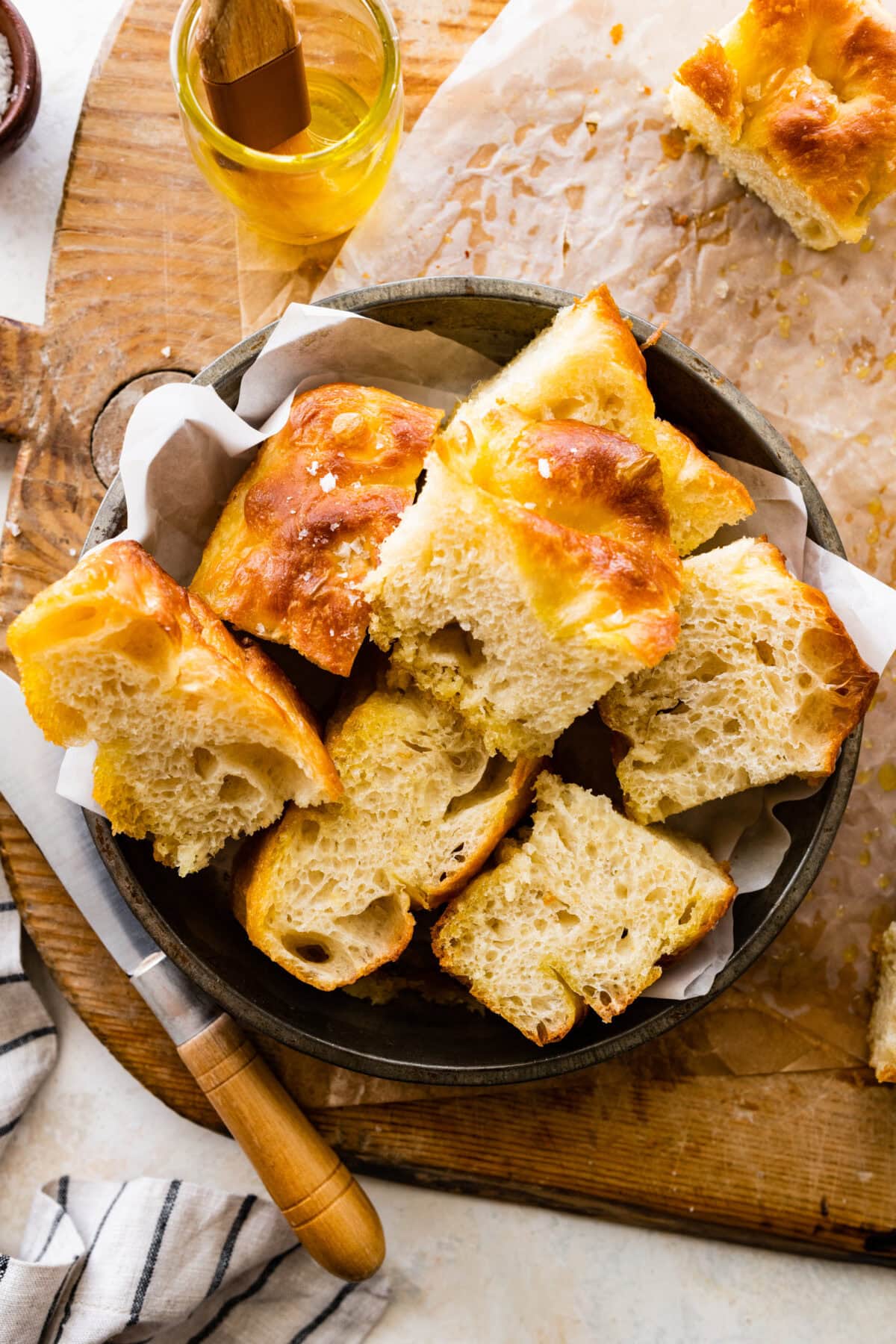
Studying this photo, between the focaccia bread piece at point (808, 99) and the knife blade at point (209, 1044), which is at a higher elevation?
the focaccia bread piece at point (808, 99)

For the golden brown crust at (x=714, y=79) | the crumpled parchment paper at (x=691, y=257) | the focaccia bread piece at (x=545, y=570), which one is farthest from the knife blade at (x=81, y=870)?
the golden brown crust at (x=714, y=79)

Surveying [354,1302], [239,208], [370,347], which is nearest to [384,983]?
[354,1302]

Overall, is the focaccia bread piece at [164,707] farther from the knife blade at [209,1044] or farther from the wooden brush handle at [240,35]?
the wooden brush handle at [240,35]

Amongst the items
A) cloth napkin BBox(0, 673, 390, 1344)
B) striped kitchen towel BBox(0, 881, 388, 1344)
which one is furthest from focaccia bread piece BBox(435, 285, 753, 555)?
striped kitchen towel BBox(0, 881, 388, 1344)

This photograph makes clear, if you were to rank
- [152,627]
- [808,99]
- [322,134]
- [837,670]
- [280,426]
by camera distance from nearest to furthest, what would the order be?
[152,627] → [837,670] → [280,426] → [808,99] → [322,134]

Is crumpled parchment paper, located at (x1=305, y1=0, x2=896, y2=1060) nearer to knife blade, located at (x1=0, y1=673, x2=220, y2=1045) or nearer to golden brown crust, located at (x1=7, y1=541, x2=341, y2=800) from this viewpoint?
golden brown crust, located at (x1=7, y1=541, x2=341, y2=800)

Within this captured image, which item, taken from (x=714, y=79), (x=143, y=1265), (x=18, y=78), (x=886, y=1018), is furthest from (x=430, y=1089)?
(x=18, y=78)

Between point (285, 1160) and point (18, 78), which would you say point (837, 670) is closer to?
point (285, 1160)
